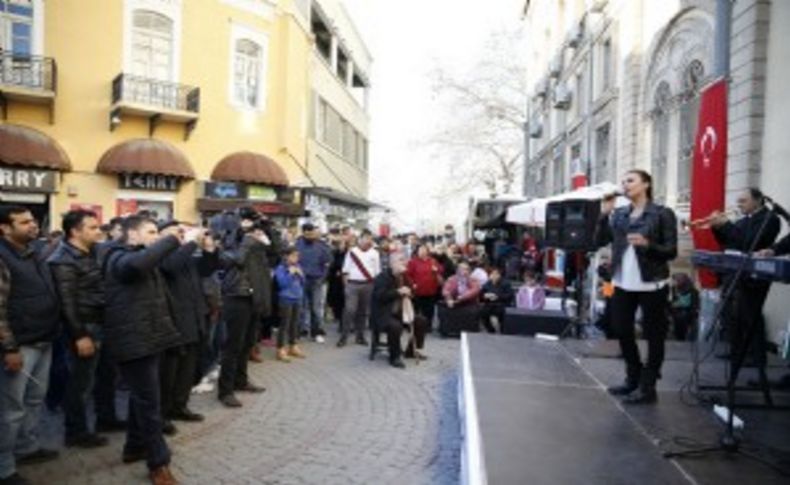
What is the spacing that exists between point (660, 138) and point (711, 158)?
593 centimetres

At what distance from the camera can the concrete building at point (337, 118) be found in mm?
26703

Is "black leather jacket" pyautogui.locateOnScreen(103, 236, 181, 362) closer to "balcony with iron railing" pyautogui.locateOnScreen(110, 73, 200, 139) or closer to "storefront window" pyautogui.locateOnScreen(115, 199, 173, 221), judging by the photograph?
"storefront window" pyautogui.locateOnScreen(115, 199, 173, 221)

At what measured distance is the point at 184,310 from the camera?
6.04m

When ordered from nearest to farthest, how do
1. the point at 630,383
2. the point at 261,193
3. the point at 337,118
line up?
the point at 630,383, the point at 261,193, the point at 337,118

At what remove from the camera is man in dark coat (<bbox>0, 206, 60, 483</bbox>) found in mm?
4680

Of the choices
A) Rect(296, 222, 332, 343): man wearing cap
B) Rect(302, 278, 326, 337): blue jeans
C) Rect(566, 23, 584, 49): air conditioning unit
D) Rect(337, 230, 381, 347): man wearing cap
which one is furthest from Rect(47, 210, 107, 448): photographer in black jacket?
Rect(566, 23, 584, 49): air conditioning unit

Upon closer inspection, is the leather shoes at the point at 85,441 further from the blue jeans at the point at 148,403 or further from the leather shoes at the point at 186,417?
the blue jeans at the point at 148,403

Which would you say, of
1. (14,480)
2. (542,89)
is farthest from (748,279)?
(542,89)

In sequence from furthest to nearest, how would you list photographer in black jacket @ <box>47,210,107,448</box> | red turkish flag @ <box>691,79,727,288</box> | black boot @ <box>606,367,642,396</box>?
red turkish flag @ <box>691,79,727,288</box>, black boot @ <box>606,367,642,396</box>, photographer in black jacket @ <box>47,210,107,448</box>

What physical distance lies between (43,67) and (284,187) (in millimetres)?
7539

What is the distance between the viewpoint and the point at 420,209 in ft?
276

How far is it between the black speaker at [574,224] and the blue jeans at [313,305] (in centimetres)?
413

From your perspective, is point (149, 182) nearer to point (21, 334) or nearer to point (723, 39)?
point (723, 39)

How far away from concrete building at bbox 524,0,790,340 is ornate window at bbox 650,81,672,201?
0.02 metres
